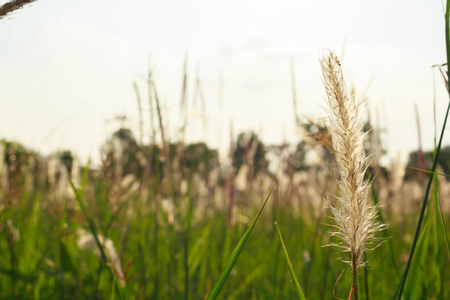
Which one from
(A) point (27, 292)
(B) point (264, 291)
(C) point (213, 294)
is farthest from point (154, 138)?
(A) point (27, 292)

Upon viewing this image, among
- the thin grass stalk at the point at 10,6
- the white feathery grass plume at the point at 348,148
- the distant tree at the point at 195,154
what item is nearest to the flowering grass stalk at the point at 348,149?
the white feathery grass plume at the point at 348,148

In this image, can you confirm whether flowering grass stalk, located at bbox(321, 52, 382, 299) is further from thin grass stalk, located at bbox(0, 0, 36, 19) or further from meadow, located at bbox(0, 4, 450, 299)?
thin grass stalk, located at bbox(0, 0, 36, 19)

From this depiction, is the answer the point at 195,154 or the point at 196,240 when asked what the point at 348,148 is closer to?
the point at 195,154

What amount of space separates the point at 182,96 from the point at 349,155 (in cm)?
127

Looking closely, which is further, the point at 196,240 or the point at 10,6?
the point at 196,240

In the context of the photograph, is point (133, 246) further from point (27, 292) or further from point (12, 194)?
point (12, 194)

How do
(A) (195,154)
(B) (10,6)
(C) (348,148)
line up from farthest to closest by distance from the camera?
(A) (195,154), (C) (348,148), (B) (10,6)

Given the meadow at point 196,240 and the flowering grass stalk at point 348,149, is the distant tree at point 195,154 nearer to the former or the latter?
the meadow at point 196,240

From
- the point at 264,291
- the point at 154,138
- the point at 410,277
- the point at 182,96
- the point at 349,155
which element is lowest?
the point at 264,291

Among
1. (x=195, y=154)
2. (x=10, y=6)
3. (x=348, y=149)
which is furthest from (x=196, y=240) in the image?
(x=10, y=6)

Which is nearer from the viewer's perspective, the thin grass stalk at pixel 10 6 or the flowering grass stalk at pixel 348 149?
the thin grass stalk at pixel 10 6

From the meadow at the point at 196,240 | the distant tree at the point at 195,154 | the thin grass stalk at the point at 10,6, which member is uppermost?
the thin grass stalk at the point at 10,6

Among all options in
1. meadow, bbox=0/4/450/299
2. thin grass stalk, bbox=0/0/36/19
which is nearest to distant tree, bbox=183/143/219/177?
meadow, bbox=0/4/450/299

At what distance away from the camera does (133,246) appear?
3.48 meters
